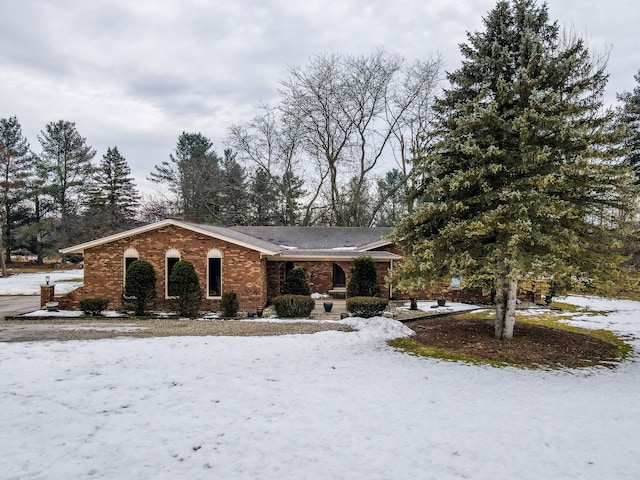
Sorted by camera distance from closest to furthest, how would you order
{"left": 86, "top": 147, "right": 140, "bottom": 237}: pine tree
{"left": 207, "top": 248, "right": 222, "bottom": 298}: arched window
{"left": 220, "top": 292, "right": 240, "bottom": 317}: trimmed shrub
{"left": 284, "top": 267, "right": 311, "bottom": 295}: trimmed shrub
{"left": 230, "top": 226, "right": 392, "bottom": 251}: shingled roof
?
1. {"left": 220, "top": 292, "right": 240, "bottom": 317}: trimmed shrub
2. {"left": 207, "top": 248, "right": 222, "bottom": 298}: arched window
3. {"left": 284, "top": 267, "right": 311, "bottom": 295}: trimmed shrub
4. {"left": 230, "top": 226, "right": 392, "bottom": 251}: shingled roof
5. {"left": 86, "top": 147, "right": 140, "bottom": 237}: pine tree

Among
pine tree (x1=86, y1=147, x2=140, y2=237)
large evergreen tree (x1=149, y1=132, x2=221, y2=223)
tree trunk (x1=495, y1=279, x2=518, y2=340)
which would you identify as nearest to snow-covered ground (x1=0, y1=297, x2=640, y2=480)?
tree trunk (x1=495, y1=279, x2=518, y2=340)

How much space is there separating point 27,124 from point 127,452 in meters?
52.2

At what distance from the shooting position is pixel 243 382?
277 inches

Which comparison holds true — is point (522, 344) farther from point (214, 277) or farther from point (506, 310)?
point (214, 277)

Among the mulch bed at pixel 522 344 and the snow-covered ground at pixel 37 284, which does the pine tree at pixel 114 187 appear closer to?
the snow-covered ground at pixel 37 284

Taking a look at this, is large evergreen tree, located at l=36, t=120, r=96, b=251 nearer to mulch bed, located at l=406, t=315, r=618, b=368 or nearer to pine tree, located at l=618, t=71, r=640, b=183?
mulch bed, located at l=406, t=315, r=618, b=368

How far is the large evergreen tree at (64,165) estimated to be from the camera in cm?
4153

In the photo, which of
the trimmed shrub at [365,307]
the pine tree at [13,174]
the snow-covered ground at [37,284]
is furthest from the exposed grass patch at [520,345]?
the pine tree at [13,174]

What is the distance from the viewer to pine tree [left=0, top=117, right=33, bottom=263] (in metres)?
37.1

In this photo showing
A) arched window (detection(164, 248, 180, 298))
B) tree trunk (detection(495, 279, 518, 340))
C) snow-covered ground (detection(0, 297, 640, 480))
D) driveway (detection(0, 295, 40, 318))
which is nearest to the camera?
snow-covered ground (detection(0, 297, 640, 480))

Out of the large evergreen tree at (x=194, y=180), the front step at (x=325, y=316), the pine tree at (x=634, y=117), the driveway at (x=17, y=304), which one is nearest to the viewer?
the front step at (x=325, y=316)

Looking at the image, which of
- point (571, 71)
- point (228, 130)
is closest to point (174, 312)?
point (571, 71)

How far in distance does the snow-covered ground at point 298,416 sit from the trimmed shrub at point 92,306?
6131 mm

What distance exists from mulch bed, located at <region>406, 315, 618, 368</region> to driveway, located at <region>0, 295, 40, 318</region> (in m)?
15.8
